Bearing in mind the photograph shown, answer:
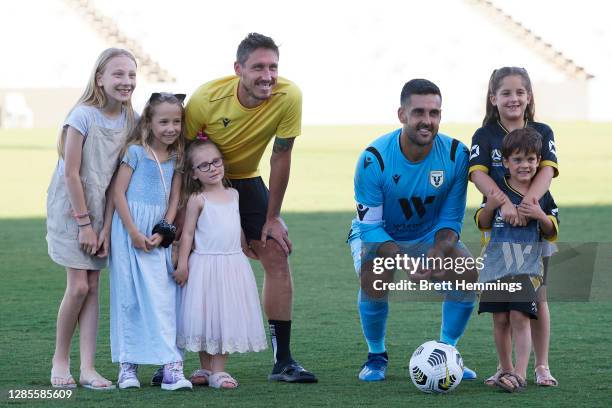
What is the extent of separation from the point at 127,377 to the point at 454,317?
68.2 inches

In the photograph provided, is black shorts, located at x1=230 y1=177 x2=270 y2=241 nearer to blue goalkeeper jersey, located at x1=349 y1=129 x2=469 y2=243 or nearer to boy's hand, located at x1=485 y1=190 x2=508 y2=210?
blue goalkeeper jersey, located at x1=349 y1=129 x2=469 y2=243

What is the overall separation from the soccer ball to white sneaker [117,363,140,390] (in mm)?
1373

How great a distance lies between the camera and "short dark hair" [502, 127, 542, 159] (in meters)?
5.83

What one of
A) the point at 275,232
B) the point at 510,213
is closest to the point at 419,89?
the point at 510,213

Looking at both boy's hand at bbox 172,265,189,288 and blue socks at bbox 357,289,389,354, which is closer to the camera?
boy's hand at bbox 172,265,189,288

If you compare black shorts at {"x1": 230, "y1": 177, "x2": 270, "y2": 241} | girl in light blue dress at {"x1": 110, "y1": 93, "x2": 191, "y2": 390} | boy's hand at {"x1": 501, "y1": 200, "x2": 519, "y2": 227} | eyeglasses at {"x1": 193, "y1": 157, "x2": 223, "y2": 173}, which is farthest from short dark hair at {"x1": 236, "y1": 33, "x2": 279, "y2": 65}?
boy's hand at {"x1": 501, "y1": 200, "x2": 519, "y2": 227}

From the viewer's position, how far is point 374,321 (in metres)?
6.34

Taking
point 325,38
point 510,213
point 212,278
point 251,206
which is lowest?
point 212,278

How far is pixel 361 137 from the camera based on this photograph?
25.9 meters

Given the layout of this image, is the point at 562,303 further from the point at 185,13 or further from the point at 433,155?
the point at 185,13

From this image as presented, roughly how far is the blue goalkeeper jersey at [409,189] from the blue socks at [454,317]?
37cm

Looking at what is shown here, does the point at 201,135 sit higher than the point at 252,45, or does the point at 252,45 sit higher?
the point at 252,45

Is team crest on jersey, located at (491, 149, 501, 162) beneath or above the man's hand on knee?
above

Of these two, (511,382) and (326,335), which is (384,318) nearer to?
(511,382)
